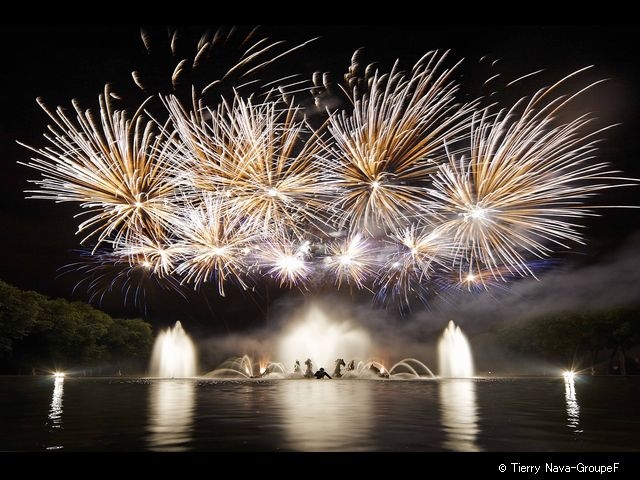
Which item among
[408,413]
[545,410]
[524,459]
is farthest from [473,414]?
[524,459]

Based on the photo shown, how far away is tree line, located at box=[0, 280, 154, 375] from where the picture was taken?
62.5 m

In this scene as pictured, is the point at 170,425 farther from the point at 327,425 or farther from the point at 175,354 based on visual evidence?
the point at 175,354

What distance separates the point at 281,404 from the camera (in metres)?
20.6

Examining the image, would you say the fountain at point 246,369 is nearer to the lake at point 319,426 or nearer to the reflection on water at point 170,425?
the reflection on water at point 170,425

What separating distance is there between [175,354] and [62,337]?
14771 mm

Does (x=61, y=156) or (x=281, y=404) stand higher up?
(x=61, y=156)

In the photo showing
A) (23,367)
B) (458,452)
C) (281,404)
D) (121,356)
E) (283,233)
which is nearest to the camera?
(458,452)

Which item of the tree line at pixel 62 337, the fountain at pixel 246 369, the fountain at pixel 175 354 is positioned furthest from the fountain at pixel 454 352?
the tree line at pixel 62 337

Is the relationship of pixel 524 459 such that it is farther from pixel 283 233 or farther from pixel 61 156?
pixel 283 233

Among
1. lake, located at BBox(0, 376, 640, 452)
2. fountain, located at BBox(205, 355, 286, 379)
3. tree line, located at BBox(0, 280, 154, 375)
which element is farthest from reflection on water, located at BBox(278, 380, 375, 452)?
tree line, located at BBox(0, 280, 154, 375)

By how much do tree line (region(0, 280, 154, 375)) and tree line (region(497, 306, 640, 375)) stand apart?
6151 cm

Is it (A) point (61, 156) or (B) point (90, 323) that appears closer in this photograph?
(A) point (61, 156)

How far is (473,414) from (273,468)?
29.7ft

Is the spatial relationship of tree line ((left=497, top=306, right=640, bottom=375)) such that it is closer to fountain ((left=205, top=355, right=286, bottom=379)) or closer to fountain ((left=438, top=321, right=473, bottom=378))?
fountain ((left=438, top=321, right=473, bottom=378))
